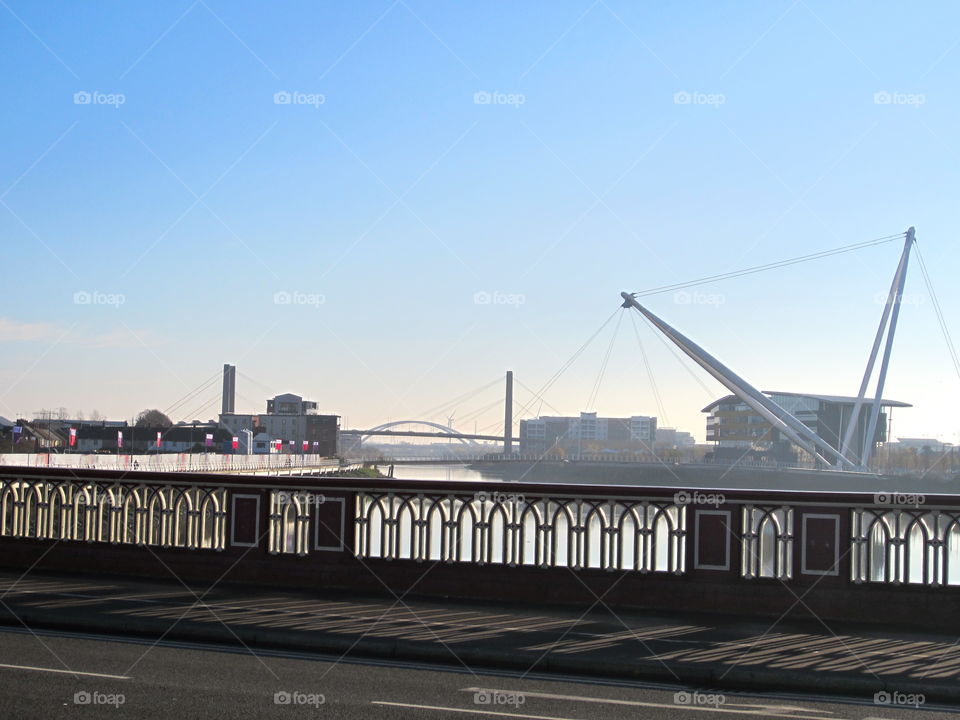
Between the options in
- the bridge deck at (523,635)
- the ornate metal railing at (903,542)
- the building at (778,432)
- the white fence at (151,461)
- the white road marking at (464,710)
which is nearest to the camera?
the white road marking at (464,710)

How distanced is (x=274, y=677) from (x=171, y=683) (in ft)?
2.63

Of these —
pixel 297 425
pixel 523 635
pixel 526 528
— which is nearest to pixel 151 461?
pixel 526 528

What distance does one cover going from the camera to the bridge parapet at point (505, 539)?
36.1 feet

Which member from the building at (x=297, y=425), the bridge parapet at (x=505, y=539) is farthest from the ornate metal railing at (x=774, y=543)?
the building at (x=297, y=425)

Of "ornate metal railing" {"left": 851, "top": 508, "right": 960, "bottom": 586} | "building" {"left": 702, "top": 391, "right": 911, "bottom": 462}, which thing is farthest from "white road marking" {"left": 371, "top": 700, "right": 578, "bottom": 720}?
"building" {"left": 702, "top": 391, "right": 911, "bottom": 462}

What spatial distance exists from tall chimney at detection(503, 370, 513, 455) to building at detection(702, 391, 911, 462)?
3290cm

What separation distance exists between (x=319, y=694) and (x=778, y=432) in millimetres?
170938

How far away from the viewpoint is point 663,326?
328ft

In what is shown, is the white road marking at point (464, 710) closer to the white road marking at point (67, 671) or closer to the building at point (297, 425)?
the white road marking at point (67, 671)

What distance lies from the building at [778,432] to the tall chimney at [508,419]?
108 feet

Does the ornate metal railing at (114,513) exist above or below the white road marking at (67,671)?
above

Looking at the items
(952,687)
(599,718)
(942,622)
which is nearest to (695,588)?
(942,622)

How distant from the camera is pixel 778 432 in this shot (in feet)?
560

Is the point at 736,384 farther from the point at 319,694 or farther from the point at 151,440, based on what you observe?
the point at 151,440
